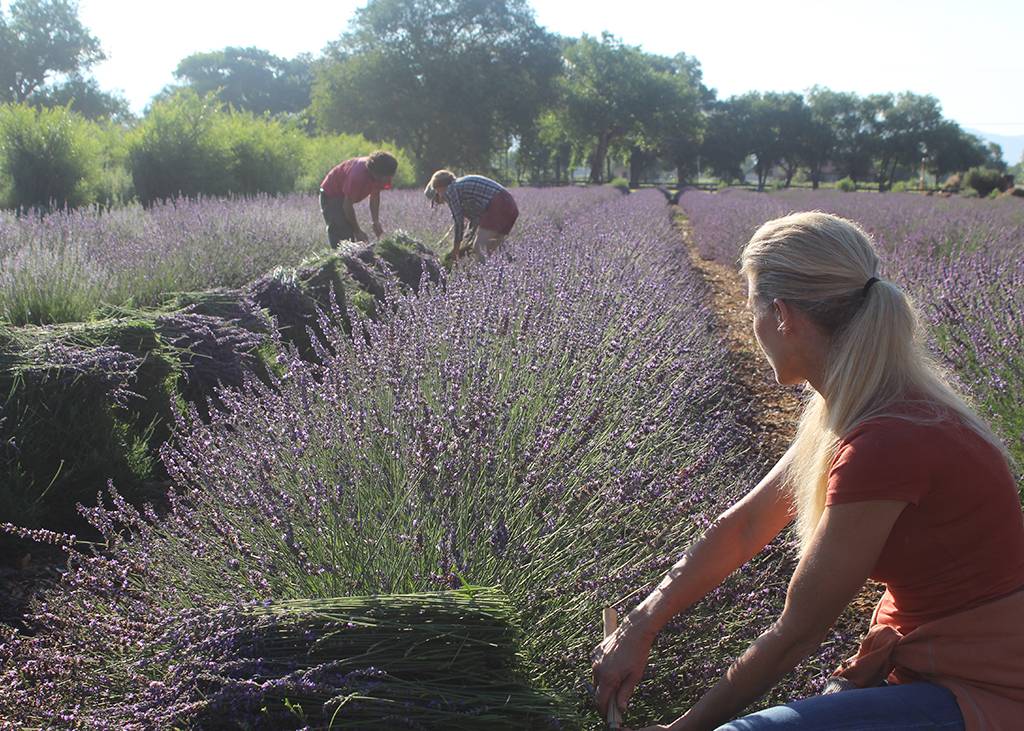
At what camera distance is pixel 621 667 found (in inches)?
61.4

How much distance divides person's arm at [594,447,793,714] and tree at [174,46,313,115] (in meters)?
80.7

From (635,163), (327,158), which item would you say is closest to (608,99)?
(635,163)

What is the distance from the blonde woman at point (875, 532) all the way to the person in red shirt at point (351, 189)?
675cm

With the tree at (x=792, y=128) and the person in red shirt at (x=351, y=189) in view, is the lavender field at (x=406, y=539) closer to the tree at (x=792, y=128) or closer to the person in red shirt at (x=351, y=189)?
the person in red shirt at (x=351, y=189)

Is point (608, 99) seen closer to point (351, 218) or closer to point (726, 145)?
point (726, 145)

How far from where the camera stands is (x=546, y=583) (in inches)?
72.5

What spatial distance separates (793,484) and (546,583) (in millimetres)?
589

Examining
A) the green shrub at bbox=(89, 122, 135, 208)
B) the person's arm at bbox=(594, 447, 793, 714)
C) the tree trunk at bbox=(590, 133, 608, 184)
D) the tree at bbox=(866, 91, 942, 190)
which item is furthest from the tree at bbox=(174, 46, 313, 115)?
the person's arm at bbox=(594, 447, 793, 714)

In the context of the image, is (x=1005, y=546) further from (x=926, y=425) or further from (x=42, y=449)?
(x=42, y=449)

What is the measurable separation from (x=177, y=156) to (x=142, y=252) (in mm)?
9574

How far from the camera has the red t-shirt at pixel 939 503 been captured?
134 cm

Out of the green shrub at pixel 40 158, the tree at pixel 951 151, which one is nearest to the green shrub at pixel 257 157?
the green shrub at pixel 40 158

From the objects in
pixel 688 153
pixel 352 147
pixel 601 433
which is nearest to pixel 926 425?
pixel 601 433

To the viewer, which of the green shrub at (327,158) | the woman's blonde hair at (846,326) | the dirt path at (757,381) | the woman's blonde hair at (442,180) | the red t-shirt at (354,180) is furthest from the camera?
the green shrub at (327,158)
